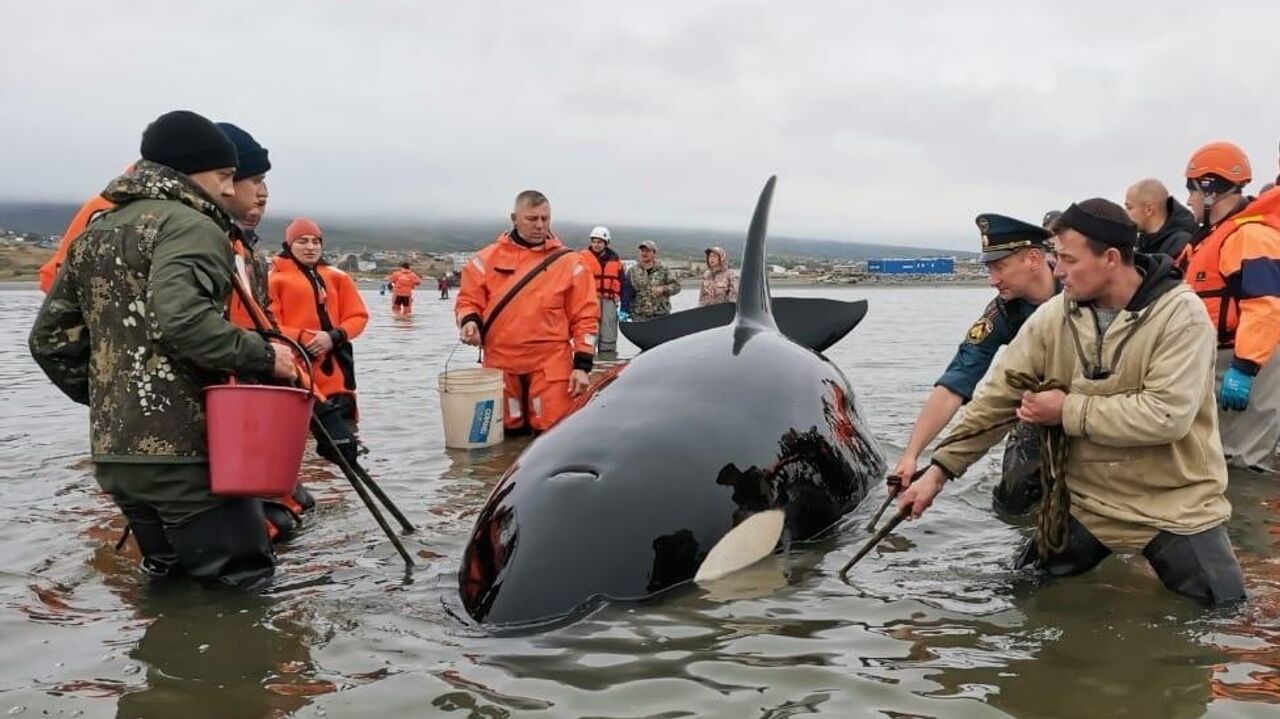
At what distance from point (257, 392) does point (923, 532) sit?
13.7 ft

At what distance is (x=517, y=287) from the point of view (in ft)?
31.9

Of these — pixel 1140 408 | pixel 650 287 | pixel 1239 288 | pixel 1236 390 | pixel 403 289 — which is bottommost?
pixel 1236 390

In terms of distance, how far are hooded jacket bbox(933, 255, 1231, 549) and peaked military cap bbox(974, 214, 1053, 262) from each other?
150cm

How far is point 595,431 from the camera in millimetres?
5578

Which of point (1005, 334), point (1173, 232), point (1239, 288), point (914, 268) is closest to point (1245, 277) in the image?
point (1239, 288)

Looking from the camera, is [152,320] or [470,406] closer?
[152,320]

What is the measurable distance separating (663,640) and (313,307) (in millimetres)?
6129

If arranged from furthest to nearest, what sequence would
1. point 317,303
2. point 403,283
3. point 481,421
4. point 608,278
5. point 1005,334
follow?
point 403,283 < point 608,278 < point 481,421 < point 317,303 < point 1005,334

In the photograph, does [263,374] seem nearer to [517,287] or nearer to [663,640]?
[663,640]

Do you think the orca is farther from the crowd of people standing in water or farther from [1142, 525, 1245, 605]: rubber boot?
[1142, 525, 1245, 605]: rubber boot

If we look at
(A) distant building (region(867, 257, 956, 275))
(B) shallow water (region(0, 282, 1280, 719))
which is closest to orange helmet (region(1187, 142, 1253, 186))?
(B) shallow water (region(0, 282, 1280, 719))

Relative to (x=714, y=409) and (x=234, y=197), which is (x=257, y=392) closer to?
(x=234, y=197)

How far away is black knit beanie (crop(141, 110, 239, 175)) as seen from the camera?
503 centimetres

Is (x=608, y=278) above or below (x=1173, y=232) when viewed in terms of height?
below
